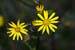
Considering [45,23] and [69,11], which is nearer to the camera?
[45,23]

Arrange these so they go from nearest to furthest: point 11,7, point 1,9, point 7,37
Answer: point 7,37 → point 1,9 → point 11,7

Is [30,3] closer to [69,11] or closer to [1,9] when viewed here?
[1,9]

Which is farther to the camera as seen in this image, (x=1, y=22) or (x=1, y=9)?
(x=1, y=9)

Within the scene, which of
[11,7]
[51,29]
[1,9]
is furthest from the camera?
[11,7]

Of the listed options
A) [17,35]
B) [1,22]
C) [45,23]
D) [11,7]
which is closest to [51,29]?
[45,23]

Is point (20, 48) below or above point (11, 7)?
below

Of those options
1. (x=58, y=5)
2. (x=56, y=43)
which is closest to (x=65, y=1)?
(x=58, y=5)

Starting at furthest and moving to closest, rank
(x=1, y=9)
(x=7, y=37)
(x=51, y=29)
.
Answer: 1. (x=1, y=9)
2. (x=7, y=37)
3. (x=51, y=29)

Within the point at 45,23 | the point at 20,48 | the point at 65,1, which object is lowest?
the point at 20,48

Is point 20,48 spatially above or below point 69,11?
below

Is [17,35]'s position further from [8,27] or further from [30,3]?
[30,3]
